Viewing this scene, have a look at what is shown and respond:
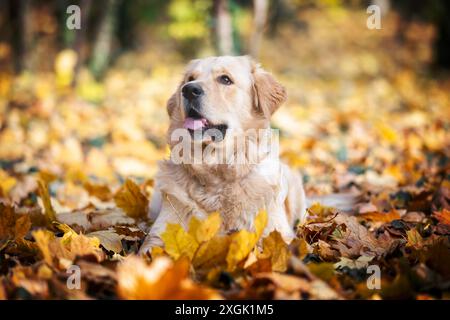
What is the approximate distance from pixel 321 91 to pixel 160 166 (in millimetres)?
8524

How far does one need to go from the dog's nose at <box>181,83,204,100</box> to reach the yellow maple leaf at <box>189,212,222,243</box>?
1073 millimetres

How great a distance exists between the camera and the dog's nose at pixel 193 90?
3.08 meters

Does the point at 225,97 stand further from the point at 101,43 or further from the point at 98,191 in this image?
the point at 101,43

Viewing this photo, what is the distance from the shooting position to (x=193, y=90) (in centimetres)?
308

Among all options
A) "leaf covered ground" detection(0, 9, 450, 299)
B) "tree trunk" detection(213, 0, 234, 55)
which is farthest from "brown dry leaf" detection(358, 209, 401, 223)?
"tree trunk" detection(213, 0, 234, 55)

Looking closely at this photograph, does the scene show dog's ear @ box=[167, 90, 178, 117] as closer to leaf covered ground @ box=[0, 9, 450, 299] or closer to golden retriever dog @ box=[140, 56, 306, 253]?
golden retriever dog @ box=[140, 56, 306, 253]

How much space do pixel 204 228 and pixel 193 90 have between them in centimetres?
112

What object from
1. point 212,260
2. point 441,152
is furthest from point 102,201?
point 441,152

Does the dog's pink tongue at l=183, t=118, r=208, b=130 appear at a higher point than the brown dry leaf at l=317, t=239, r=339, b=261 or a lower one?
higher

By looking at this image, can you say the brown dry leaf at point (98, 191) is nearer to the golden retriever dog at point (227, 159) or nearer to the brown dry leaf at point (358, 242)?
the golden retriever dog at point (227, 159)

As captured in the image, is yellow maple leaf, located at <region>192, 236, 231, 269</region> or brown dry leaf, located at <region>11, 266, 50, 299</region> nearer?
brown dry leaf, located at <region>11, 266, 50, 299</region>

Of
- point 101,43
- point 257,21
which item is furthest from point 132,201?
point 101,43

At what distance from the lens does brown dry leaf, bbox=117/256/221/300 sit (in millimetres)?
1828
